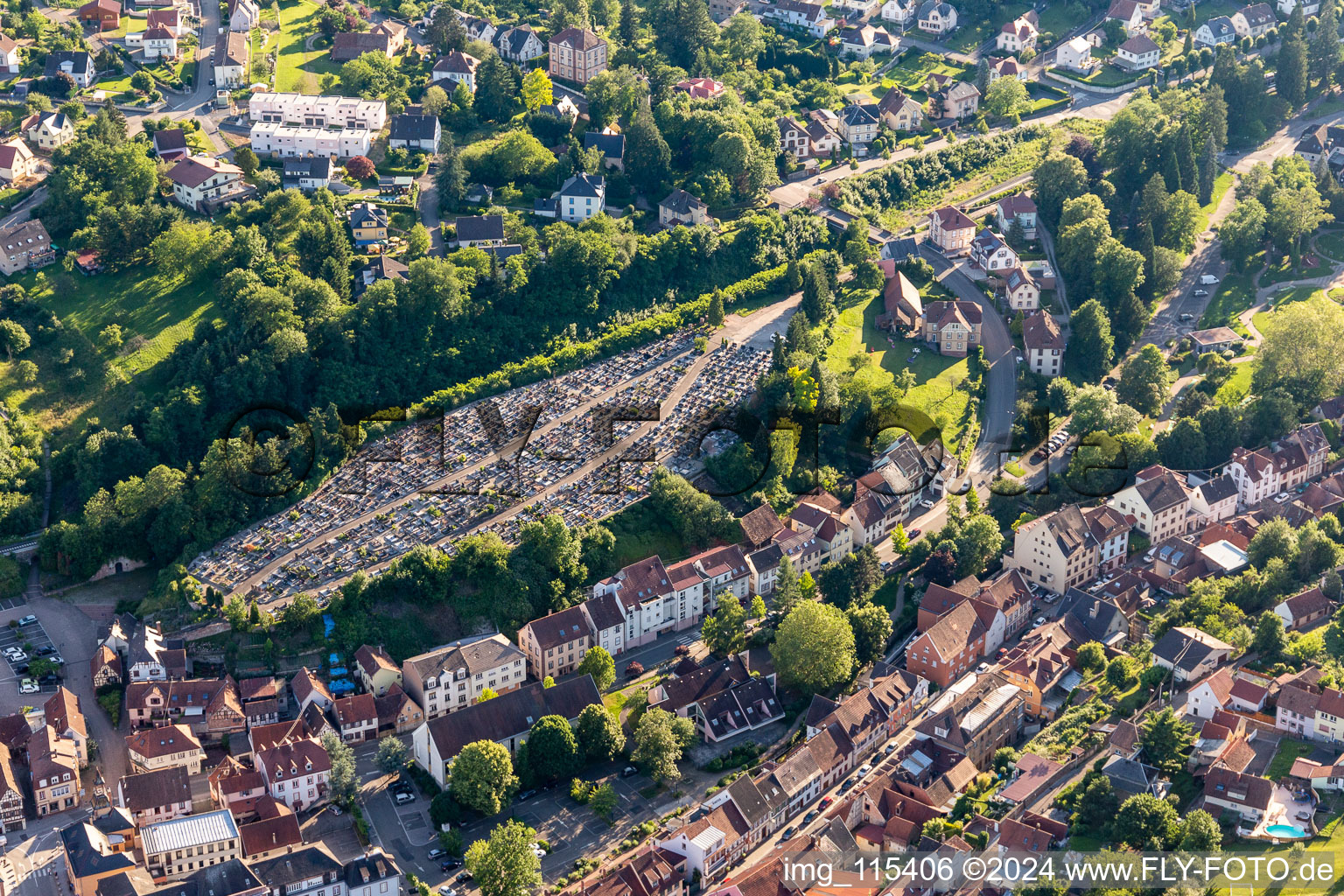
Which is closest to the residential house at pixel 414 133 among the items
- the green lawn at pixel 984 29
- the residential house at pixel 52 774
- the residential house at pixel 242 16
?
the residential house at pixel 242 16

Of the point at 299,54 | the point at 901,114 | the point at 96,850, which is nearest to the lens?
the point at 96,850

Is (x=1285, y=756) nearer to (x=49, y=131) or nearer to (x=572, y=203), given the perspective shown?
(x=572, y=203)

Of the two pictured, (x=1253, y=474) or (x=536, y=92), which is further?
(x=536, y=92)

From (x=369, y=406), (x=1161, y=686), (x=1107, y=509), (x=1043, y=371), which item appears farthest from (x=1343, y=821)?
(x=369, y=406)

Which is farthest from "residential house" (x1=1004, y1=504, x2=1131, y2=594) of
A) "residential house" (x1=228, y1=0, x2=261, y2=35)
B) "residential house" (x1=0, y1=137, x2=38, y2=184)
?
"residential house" (x1=228, y1=0, x2=261, y2=35)

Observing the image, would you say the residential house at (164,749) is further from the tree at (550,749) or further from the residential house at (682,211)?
the residential house at (682,211)

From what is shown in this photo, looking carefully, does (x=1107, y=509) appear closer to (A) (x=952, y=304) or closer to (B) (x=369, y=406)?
(A) (x=952, y=304)

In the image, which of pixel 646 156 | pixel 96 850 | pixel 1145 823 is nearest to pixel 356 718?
pixel 96 850

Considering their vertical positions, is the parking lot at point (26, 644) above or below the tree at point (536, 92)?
below
